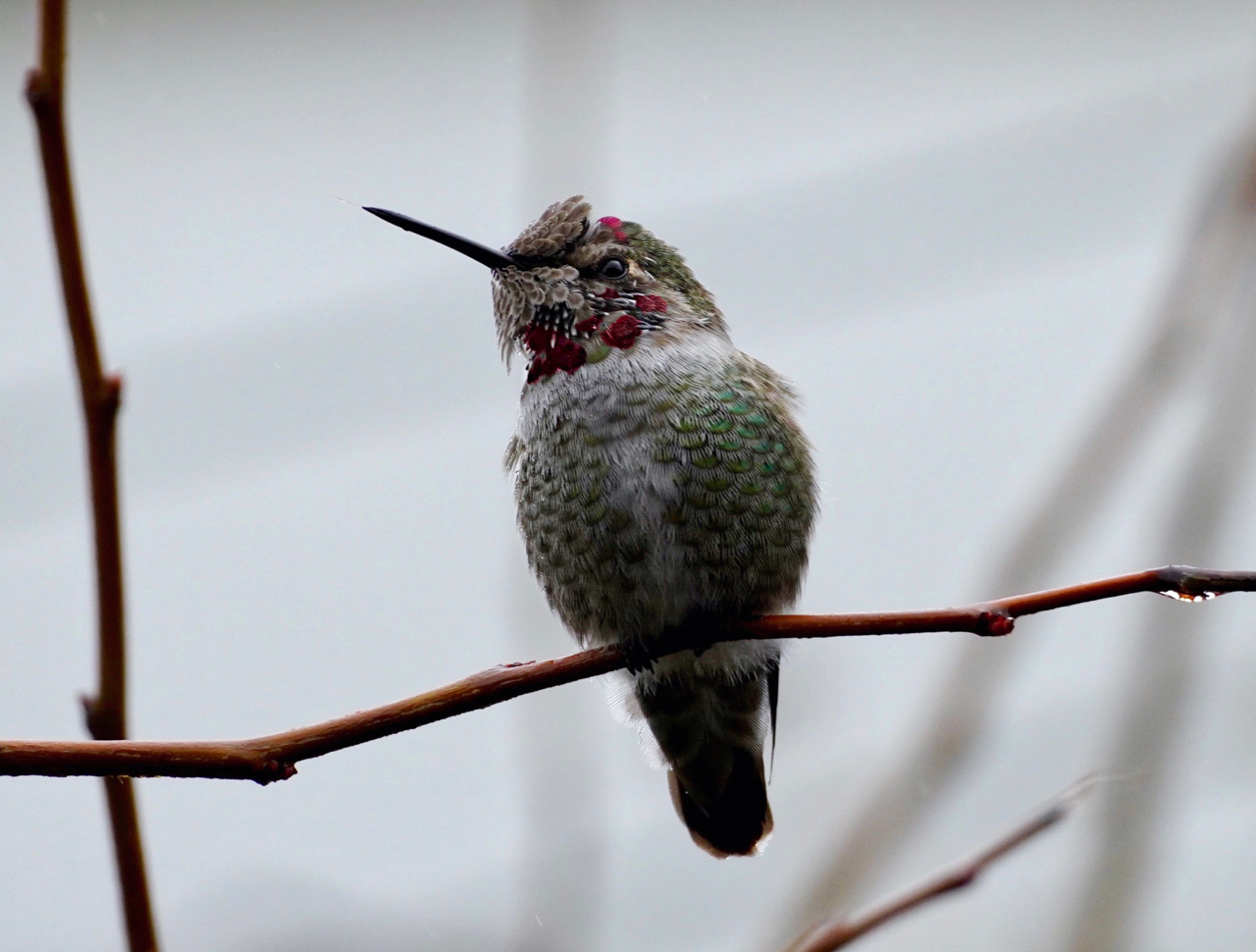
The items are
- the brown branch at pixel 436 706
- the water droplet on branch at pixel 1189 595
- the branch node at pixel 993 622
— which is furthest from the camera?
the branch node at pixel 993 622

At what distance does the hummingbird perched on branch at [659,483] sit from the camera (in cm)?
315

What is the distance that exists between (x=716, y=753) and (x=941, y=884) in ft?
5.58

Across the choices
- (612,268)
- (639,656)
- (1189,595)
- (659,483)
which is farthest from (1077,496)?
(1189,595)

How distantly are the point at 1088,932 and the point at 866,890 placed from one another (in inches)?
21.6

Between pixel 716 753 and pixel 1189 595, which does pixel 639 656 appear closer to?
pixel 716 753

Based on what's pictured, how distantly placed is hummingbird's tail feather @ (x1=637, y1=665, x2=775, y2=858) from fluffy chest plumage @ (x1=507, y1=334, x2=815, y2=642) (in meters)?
0.33

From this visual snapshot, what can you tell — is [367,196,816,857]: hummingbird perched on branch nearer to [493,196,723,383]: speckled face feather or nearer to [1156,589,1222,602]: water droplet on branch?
[493,196,723,383]: speckled face feather

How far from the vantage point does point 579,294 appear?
11.5 ft

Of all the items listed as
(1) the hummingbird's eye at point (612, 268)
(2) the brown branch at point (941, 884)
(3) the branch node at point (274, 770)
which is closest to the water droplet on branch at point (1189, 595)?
(2) the brown branch at point (941, 884)

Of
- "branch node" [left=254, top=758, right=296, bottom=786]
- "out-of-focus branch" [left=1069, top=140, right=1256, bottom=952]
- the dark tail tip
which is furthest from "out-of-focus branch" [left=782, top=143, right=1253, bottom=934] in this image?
"branch node" [left=254, top=758, right=296, bottom=786]

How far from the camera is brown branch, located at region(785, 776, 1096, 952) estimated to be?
181 centimetres

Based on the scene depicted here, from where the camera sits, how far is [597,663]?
7.28 ft

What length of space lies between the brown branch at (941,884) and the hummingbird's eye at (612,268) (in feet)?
6.82

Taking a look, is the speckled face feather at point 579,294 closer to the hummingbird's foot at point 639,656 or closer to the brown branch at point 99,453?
the hummingbird's foot at point 639,656
